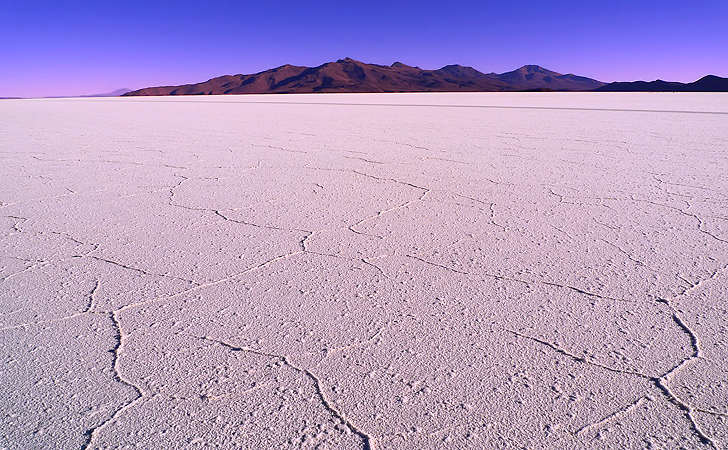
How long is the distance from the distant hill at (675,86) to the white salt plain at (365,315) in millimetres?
47439

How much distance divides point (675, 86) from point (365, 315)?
5924cm

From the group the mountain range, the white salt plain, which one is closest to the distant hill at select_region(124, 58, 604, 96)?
the mountain range

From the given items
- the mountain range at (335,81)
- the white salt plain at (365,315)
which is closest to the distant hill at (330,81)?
the mountain range at (335,81)

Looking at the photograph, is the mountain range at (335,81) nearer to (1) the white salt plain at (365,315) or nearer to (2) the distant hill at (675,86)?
(2) the distant hill at (675,86)

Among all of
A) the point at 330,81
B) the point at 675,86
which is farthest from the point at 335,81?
the point at 675,86

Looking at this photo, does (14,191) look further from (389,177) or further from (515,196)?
(515,196)

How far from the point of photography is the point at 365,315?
143 cm

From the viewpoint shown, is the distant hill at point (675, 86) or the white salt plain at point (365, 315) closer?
the white salt plain at point (365, 315)

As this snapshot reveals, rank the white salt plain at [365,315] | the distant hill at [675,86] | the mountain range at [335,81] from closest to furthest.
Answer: the white salt plain at [365,315] < the distant hill at [675,86] < the mountain range at [335,81]

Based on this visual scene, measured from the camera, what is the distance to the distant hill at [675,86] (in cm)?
4278

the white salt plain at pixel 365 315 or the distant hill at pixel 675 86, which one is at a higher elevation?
the white salt plain at pixel 365 315

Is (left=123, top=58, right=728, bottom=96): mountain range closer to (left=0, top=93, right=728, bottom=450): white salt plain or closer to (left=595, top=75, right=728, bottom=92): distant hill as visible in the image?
(left=595, top=75, right=728, bottom=92): distant hill

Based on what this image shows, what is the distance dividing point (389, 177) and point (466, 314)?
6.75 feet

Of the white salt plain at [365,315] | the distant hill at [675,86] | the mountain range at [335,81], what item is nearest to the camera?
the white salt plain at [365,315]
